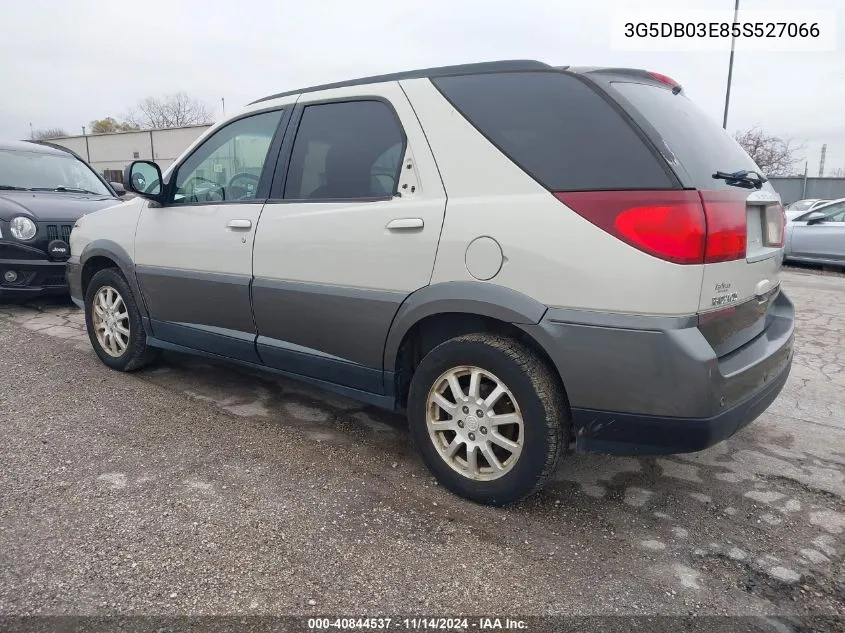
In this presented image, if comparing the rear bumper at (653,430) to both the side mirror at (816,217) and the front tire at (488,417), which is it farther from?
the side mirror at (816,217)

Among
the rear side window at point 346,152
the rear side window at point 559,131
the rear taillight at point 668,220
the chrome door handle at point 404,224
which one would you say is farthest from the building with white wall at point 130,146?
the rear taillight at point 668,220

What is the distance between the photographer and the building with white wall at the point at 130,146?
32125 millimetres

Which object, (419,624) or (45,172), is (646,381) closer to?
(419,624)

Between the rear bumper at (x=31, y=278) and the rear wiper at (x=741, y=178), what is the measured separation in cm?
609

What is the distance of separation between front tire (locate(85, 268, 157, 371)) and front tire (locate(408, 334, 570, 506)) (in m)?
2.41

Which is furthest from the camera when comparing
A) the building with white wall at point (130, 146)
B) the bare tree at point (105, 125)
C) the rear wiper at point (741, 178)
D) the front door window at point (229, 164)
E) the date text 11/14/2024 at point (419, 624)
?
the bare tree at point (105, 125)

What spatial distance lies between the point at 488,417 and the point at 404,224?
0.90m

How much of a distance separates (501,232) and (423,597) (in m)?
1.35

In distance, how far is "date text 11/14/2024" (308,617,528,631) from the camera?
6.37ft

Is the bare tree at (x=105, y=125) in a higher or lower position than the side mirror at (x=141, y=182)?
higher

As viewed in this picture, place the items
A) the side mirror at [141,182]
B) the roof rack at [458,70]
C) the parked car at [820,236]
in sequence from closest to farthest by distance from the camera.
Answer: the roof rack at [458,70], the side mirror at [141,182], the parked car at [820,236]

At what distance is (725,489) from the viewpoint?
2.84 metres

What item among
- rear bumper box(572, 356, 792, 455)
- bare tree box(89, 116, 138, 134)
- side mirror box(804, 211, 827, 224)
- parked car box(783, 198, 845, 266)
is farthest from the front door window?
bare tree box(89, 116, 138, 134)

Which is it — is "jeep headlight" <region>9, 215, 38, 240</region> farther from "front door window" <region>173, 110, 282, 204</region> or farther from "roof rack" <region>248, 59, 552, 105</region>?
"roof rack" <region>248, 59, 552, 105</region>
